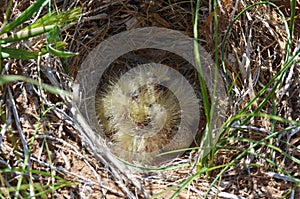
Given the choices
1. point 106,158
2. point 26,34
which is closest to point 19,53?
point 26,34

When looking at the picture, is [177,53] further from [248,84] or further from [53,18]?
[53,18]

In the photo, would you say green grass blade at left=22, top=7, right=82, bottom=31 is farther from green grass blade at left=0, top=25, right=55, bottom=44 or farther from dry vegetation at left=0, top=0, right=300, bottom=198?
dry vegetation at left=0, top=0, right=300, bottom=198

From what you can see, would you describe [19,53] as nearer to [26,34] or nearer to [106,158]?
[26,34]

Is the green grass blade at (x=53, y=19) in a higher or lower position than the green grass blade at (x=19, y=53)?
higher

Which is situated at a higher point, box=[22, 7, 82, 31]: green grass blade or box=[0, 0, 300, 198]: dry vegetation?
box=[22, 7, 82, 31]: green grass blade

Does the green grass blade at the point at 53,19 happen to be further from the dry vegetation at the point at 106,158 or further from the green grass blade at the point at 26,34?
the dry vegetation at the point at 106,158

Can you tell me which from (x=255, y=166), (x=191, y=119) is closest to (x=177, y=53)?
(x=191, y=119)

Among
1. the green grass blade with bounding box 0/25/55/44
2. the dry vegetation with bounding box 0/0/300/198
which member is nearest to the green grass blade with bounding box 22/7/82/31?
the green grass blade with bounding box 0/25/55/44

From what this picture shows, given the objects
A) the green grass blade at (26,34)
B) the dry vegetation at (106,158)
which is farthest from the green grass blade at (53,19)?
the dry vegetation at (106,158)
